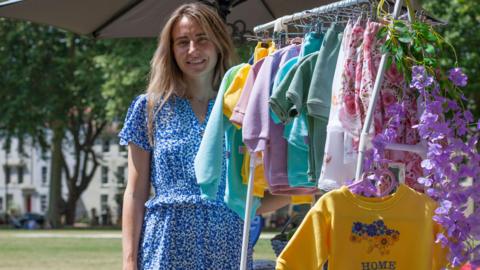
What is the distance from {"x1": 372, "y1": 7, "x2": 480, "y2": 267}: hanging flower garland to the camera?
3.07m

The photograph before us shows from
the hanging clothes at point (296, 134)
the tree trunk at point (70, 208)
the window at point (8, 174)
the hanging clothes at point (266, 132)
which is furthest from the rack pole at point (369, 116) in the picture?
the window at point (8, 174)

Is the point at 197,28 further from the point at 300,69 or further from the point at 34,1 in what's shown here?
the point at 34,1

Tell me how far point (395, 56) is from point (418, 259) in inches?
28.4

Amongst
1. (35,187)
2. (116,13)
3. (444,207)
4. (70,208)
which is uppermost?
(116,13)

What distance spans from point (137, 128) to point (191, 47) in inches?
16.6

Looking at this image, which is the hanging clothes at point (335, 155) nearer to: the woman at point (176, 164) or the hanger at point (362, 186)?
the hanger at point (362, 186)

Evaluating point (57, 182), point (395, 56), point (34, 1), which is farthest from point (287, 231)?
point (57, 182)

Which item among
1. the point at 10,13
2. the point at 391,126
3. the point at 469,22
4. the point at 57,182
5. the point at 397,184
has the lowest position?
the point at 57,182

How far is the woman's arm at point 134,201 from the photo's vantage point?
12.7ft

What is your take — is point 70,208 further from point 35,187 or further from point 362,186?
point 362,186

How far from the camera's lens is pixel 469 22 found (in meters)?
25.1

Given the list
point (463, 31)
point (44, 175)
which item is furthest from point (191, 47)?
point (44, 175)

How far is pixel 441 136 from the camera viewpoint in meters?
3.07

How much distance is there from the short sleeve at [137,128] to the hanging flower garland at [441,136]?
1152 mm
